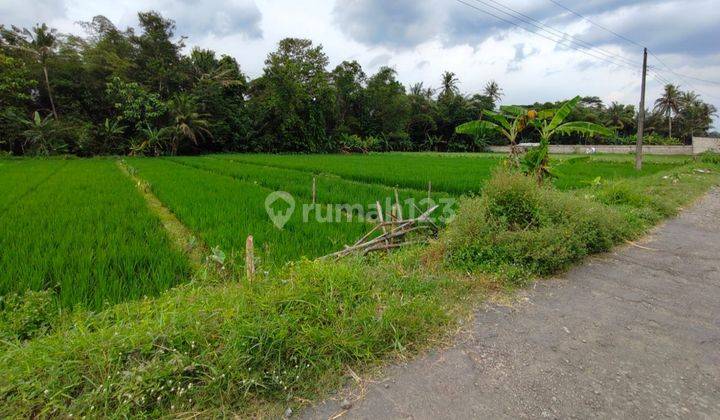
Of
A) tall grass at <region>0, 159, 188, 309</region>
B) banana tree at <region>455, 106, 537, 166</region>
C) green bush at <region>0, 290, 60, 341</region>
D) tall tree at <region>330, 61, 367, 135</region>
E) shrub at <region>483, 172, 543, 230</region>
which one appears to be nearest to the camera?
green bush at <region>0, 290, 60, 341</region>

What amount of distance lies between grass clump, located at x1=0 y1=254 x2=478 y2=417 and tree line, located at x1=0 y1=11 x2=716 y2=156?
24564 millimetres

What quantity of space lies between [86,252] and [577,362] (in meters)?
4.39

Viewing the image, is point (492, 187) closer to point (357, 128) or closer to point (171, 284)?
point (171, 284)

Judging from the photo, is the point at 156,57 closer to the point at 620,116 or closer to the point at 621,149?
the point at 621,149

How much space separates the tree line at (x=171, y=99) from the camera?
22.1m

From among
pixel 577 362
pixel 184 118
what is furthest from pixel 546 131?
pixel 184 118

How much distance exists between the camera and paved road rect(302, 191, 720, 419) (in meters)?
1.70

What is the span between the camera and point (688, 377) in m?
1.92

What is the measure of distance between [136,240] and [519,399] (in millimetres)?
4245

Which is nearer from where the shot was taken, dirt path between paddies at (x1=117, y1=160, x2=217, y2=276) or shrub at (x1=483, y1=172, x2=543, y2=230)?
dirt path between paddies at (x1=117, y1=160, x2=217, y2=276)

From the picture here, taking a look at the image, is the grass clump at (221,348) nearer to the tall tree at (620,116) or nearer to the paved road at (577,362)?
the paved road at (577,362)

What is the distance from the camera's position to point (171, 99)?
81.5ft

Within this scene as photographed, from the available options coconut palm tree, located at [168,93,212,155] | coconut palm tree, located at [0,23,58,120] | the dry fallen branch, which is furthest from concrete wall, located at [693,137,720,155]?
coconut palm tree, located at [0,23,58,120]

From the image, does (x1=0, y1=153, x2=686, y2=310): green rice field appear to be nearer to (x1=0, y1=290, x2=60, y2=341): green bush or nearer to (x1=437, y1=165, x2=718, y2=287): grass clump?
(x1=0, y1=290, x2=60, y2=341): green bush
